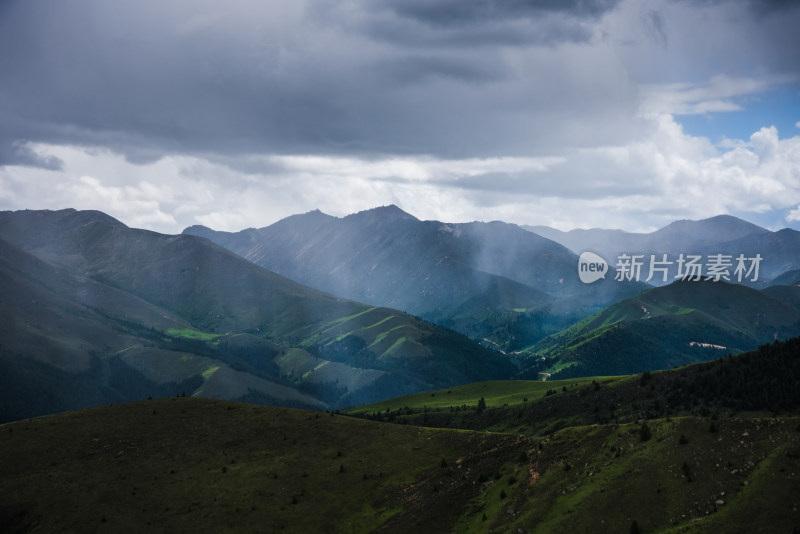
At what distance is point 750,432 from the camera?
7050cm

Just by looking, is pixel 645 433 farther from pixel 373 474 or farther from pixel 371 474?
pixel 371 474

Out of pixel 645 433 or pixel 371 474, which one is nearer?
pixel 645 433

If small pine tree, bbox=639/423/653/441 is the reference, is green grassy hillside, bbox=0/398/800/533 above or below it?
below

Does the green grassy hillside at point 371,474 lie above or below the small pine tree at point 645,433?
below

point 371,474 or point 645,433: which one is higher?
point 645,433

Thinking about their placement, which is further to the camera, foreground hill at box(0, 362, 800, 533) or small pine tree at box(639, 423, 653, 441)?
small pine tree at box(639, 423, 653, 441)

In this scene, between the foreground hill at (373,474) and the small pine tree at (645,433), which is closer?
the foreground hill at (373,474)

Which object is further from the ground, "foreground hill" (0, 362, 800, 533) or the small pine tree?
the small pine tree

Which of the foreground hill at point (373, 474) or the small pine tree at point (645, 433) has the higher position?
the small pine tree at point (645, 433)

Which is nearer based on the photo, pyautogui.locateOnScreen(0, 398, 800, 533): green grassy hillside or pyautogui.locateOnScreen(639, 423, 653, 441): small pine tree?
pyautogui.locateOnScreen(0, 398, 800, 533): green grassy hillside

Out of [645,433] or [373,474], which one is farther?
[373,474]

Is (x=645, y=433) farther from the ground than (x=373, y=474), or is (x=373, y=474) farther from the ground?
(x=645, y=433)

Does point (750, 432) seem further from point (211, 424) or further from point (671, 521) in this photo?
point (211, 424)

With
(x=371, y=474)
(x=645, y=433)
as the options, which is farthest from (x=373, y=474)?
(x=645, y=433)
